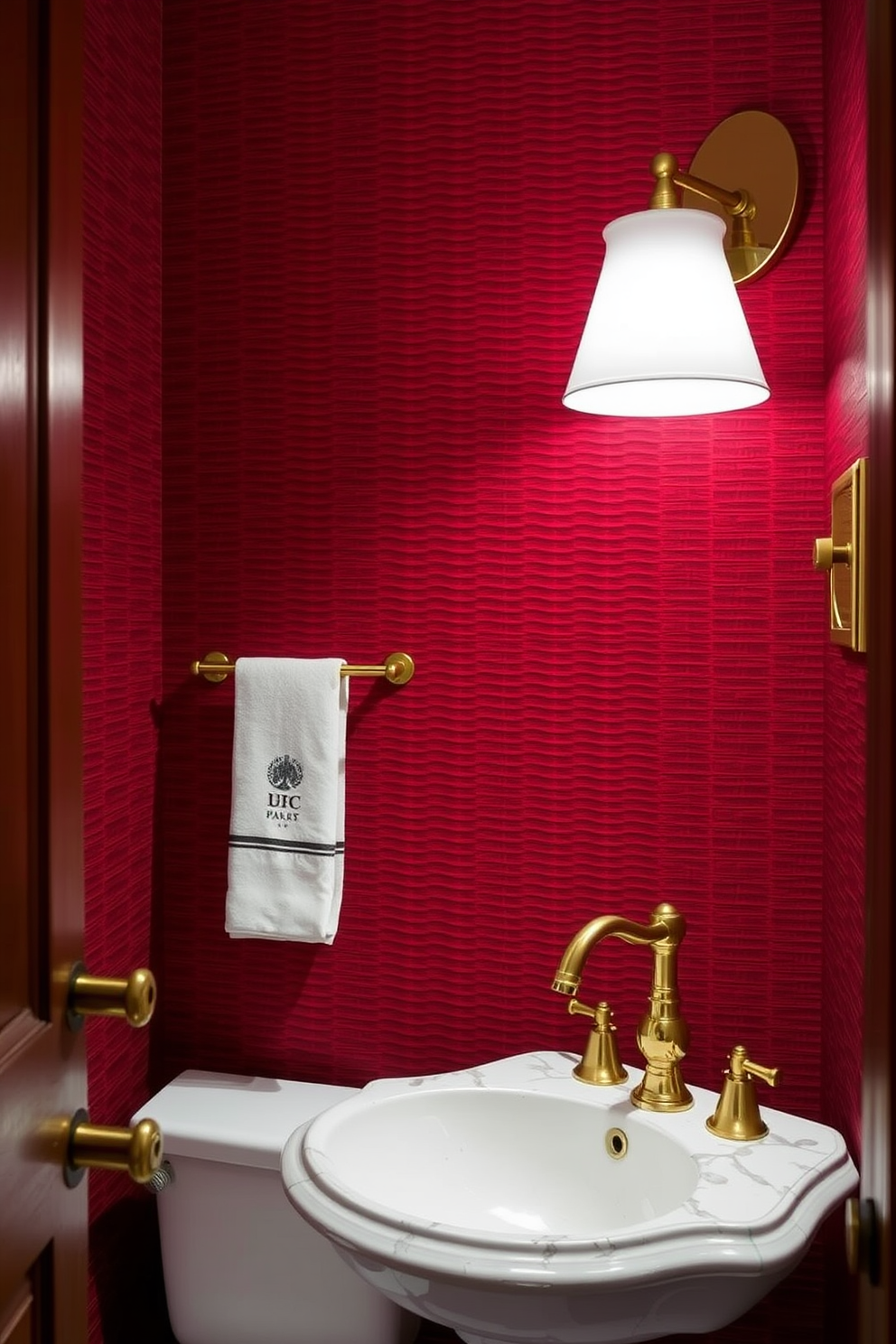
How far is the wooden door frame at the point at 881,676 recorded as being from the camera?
62 centimetres

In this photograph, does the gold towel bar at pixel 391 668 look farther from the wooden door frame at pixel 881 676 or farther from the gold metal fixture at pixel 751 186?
the wooden door frame at pixel 881 676

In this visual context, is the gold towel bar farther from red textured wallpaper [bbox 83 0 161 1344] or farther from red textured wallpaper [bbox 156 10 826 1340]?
red textured wallpaper [bbox 83 0 161 1344]

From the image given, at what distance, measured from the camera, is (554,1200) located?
138 centimetres

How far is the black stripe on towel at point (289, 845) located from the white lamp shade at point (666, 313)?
689 mm

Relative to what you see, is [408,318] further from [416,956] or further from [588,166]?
[416,956]

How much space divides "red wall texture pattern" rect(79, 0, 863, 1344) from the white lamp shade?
0.20 m

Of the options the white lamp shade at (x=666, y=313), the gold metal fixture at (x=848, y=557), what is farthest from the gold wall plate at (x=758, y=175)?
the gold metal fixture at (x=848, y=557)

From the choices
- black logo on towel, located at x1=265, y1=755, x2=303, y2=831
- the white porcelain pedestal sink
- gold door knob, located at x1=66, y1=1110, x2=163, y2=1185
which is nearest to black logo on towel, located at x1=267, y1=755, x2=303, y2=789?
black logo on towel, located at x1=265, y1=755, x2=303, y2=831

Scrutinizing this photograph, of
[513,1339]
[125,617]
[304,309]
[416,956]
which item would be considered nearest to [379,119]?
[304,309]

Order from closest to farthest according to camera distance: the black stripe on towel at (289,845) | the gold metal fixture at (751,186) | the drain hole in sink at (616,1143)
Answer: the drain hole in sink at (616,1143) → the gold metal fixture at (751,186) → the black stripe on towel at (289,845)

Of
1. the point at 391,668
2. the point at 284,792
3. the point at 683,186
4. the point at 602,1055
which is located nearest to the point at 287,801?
the point at 284,792

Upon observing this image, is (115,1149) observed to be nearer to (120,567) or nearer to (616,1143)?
(616,1143)

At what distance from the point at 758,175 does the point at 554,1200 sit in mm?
1315

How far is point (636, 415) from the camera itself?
4.79 ft
